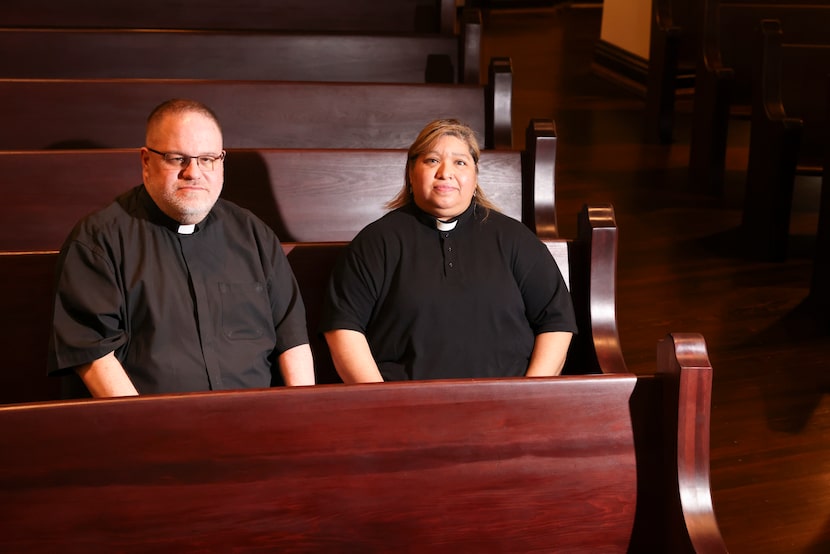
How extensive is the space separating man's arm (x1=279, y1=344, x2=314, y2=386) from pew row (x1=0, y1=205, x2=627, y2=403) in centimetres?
20

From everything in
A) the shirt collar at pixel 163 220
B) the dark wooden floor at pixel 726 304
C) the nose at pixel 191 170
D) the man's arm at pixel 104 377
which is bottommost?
the dark wooden floor at pixel 726 304

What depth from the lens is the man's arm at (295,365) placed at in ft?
7.47

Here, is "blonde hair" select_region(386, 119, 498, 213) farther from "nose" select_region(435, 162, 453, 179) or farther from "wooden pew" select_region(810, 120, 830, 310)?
"wooden pew" select_region(810, 120, 830, 310)

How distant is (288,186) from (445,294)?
82 centimetres

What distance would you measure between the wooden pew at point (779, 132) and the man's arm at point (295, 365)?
2583mm

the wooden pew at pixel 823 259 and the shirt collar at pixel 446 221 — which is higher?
the shirt collar at pixel 446 221

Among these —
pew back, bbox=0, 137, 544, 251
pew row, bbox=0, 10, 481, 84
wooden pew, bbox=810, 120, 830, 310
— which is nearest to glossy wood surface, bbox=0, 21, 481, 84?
pew row, bbox=0, 10, 481, 84

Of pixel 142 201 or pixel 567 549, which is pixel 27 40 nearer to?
pixel 142 201

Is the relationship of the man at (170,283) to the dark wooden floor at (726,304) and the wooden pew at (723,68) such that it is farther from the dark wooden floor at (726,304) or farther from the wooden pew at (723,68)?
the wooden pew at (723,68)

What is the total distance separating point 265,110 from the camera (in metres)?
3.48

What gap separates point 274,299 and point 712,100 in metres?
3.40

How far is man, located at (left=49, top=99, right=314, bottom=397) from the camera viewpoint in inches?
82.3

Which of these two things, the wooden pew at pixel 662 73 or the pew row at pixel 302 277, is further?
the wooden pew at pixel 662 73

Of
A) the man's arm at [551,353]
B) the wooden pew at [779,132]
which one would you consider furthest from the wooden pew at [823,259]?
the man's arm at [551,353]
